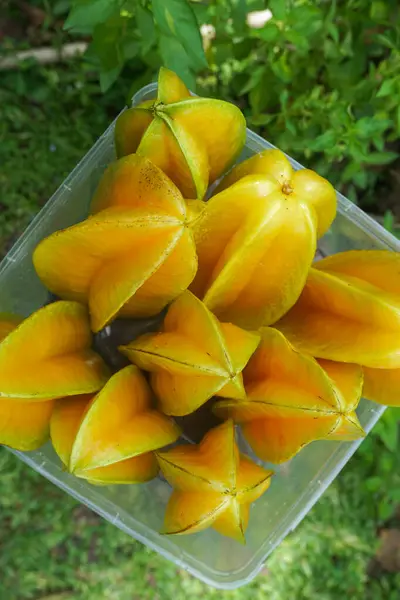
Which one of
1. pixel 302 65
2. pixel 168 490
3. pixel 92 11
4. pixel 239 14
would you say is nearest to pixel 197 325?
pixel 168 490

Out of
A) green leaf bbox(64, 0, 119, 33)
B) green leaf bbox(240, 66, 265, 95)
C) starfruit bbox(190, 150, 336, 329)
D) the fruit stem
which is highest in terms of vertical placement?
green leaf bbox(64, 0, 119, 33)

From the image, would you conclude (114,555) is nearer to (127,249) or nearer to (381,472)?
(381,472)

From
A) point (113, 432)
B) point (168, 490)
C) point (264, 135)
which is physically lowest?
point (168, 490)

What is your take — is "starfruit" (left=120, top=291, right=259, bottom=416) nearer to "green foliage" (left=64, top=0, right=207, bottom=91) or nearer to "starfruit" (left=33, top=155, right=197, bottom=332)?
"starfruit" (left=33, top=155, right=197, bottom=332)

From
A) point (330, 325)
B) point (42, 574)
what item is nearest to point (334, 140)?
point (330, 325)

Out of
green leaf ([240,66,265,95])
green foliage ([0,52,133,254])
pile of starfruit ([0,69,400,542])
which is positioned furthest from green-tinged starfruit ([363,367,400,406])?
green foliage ([0,52,133,254])

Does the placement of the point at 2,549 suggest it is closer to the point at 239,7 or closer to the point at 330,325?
the point at 330,325
